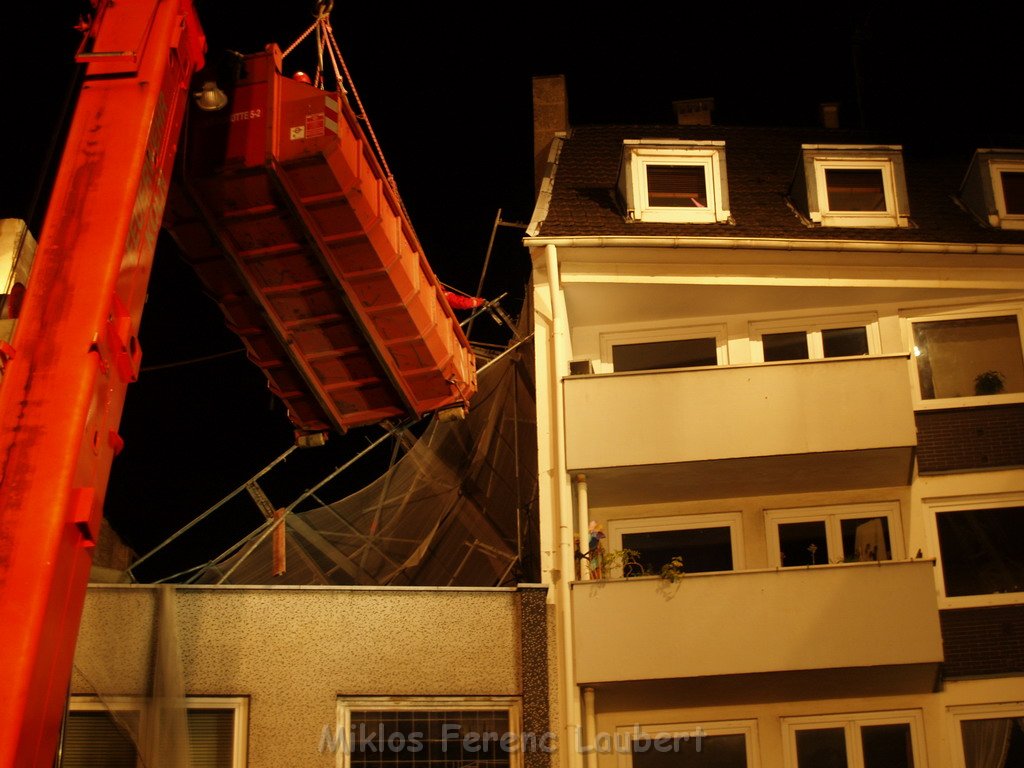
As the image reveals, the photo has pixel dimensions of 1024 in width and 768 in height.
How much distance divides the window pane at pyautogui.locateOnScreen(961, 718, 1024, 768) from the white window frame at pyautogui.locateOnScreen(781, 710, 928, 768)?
0.54 meters

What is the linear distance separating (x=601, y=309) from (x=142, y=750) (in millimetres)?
8113

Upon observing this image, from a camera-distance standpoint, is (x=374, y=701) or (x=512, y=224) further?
(x=512, y=224)

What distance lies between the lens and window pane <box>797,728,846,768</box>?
568 inches

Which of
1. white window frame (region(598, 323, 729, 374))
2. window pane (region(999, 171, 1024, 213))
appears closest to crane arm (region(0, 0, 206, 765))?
white window frame (region(598, 323, 729, 374))

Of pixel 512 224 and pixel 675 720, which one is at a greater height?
pixel 512 224

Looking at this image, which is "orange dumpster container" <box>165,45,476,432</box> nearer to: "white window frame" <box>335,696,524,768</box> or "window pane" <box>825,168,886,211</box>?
"white window frame" <box>335,696,524,768</box>

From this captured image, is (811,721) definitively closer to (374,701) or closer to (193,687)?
(374,701)

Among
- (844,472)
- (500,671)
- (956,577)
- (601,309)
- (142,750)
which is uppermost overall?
(601,309)

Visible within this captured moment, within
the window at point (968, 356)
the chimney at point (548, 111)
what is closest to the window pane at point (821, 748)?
the window at point (968, 356)

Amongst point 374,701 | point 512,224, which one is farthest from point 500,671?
point 512,224

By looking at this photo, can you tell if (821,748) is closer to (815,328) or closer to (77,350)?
(815,328)

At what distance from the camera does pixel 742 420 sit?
15000mm

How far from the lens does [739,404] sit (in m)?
15.1

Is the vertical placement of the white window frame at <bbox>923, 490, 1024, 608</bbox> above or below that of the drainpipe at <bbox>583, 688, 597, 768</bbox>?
above
